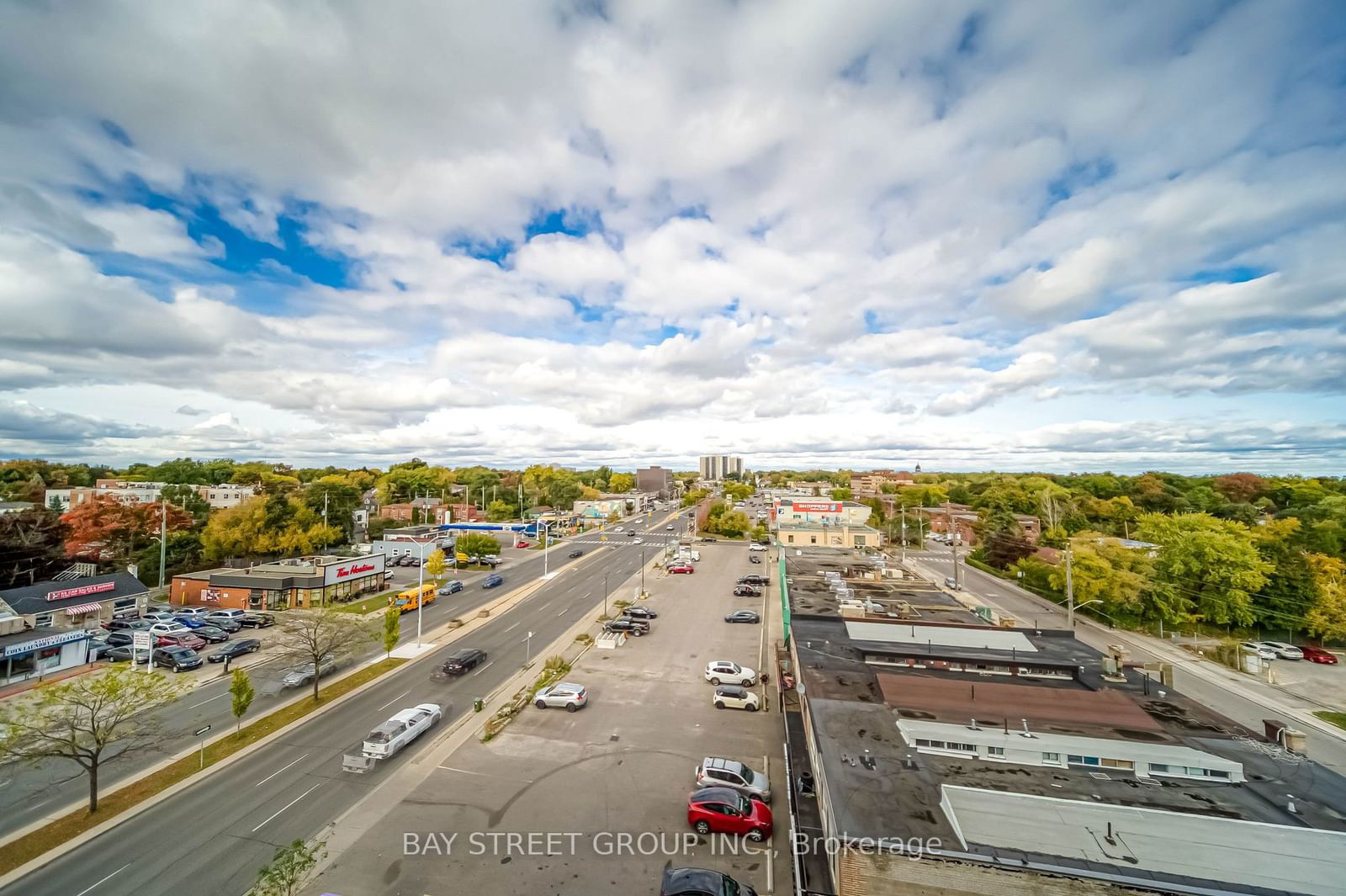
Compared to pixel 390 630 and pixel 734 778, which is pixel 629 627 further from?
pixel 734 778

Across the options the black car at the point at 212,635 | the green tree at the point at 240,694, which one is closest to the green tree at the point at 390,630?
the green tree at the point at 240,694

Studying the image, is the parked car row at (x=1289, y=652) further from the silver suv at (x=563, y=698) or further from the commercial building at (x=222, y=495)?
the commercial building at (x=222, y=495)

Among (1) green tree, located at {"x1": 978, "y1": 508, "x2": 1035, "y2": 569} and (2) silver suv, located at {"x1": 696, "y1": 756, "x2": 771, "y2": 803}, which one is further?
(1) green tree, located at {"x1": 978, "y1": 508, "x2": 1035, "y2": 569}

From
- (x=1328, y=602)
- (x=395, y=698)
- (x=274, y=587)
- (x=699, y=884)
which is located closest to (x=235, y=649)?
(x=274, y=587)

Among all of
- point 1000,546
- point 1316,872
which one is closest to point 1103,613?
point 1000,546

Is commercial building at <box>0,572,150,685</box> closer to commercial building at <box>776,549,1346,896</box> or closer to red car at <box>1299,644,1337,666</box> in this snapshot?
commercial building at <box>776,549,1346,896</box>

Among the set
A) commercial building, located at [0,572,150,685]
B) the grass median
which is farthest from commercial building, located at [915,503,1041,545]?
commercial building, located at [0,572,150,685]
